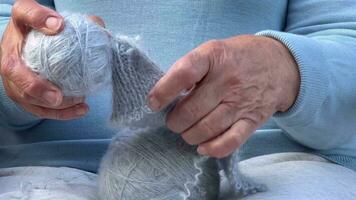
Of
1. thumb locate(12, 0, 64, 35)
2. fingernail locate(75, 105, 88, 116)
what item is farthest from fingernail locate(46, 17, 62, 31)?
fingernail locate(75, 105, 88, 116)

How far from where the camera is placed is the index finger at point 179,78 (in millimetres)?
648

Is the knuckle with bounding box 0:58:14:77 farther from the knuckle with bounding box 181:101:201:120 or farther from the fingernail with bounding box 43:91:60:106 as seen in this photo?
the knuckle with bounding box 181:101:201:120

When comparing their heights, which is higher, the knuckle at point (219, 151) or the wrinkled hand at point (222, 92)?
the wrinkled hand at point (222, 92)

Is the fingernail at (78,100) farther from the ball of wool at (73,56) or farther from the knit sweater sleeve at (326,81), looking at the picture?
the knit sweater sleeve at (326,81)

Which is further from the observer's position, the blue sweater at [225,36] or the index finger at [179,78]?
the blue sweater at [225,36]

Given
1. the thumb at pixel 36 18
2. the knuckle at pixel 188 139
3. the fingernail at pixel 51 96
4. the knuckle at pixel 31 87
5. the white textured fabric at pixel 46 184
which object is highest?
the thumb at pixel 36 18

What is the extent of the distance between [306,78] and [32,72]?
13.3 inches

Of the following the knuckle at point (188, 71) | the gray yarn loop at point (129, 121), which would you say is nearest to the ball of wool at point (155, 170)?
the gray yarn loop at point (129, 121)

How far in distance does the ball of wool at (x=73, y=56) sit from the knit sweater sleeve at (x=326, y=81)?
235mm

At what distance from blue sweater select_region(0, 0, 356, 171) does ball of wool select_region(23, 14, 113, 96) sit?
0.61 feet

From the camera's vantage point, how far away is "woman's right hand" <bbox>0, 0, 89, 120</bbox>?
0.65m

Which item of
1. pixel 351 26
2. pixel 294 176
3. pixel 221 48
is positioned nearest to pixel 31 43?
pixel 221 48

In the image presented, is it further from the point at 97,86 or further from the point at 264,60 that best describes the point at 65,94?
the point at 264,60

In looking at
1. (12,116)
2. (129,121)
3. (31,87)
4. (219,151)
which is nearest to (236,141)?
(219,151)
